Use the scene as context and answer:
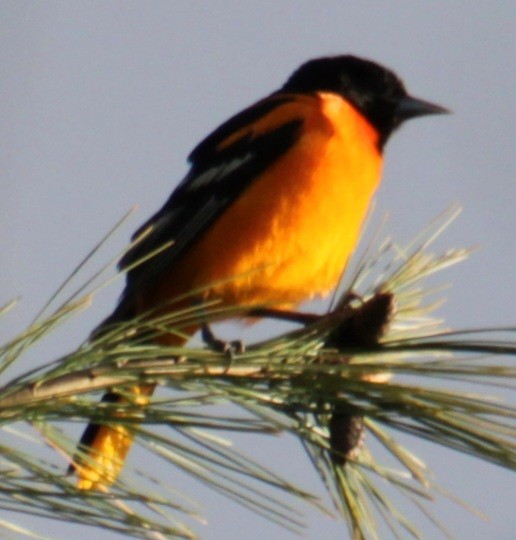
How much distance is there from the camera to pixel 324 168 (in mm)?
3477

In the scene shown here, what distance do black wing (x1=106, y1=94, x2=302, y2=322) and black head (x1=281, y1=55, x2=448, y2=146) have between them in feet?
2.35

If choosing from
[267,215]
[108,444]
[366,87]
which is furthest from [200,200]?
[108,444]

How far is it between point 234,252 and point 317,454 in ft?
4.30

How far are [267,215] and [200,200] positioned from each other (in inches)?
11.7

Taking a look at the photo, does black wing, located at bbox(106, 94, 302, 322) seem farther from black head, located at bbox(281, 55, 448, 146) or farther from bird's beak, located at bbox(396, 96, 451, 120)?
bird's beak, located at bbox(396, 96, 451, 120)

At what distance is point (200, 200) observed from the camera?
11.8 ft

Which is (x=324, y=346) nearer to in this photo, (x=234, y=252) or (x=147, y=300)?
(x=234, y=252)

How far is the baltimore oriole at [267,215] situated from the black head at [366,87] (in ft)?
1.49

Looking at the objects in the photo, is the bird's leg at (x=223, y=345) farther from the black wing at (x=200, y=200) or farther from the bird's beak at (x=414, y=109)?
the bird's beak at (x=414, y=109)

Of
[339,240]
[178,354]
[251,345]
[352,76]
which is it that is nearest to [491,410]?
[178,354]

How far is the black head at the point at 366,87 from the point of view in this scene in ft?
14.3

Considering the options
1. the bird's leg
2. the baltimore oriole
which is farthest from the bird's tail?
the baltimore oriole

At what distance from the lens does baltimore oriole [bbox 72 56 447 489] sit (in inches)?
131

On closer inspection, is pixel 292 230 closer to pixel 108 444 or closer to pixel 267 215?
pixel 267 215
